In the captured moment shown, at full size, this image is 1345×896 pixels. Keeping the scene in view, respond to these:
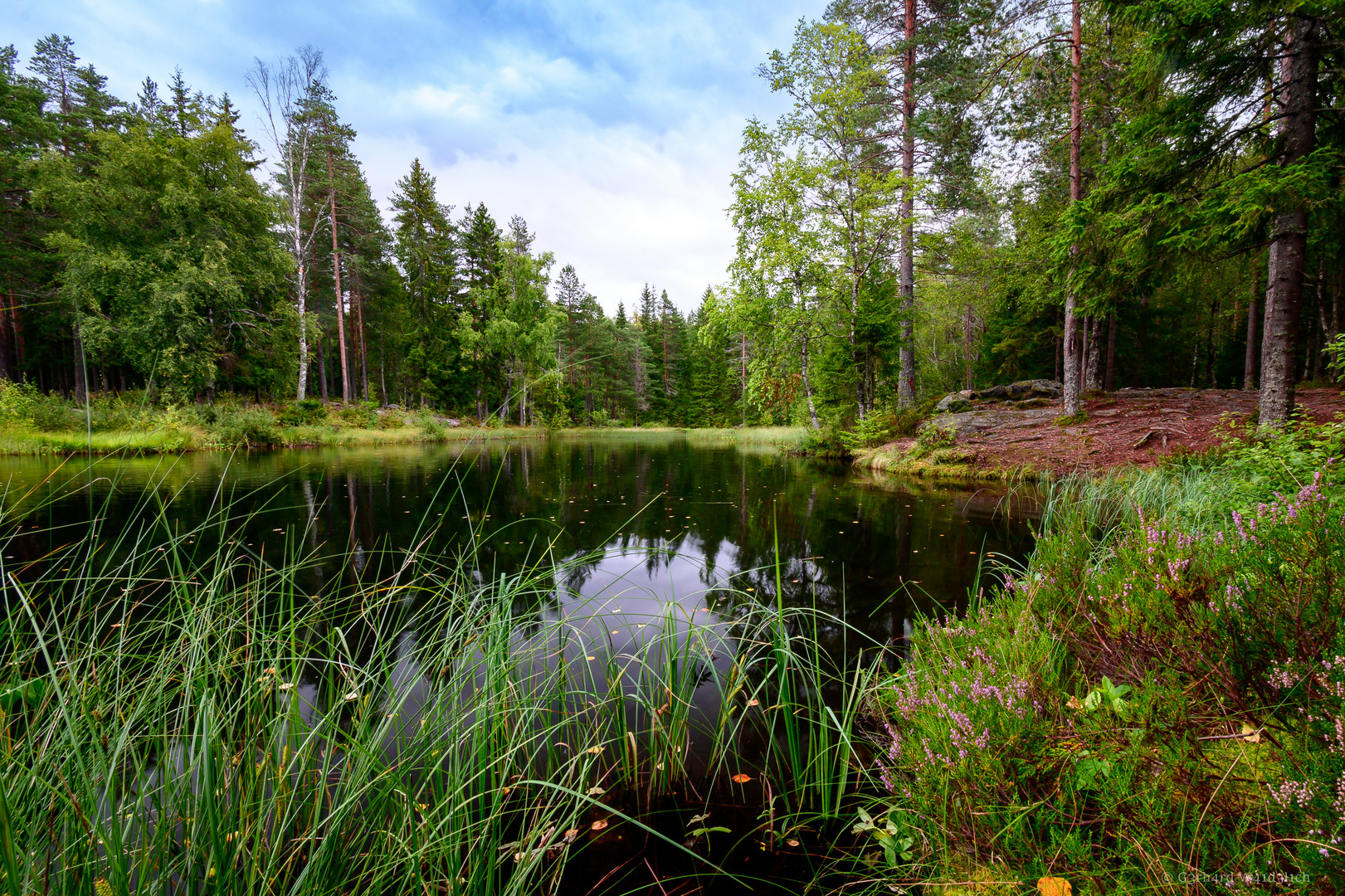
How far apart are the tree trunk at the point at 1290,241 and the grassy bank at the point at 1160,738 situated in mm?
6749

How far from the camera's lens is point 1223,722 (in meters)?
1.30

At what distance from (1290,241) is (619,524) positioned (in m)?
9.28

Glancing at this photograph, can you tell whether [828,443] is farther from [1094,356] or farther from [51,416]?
[51,416]

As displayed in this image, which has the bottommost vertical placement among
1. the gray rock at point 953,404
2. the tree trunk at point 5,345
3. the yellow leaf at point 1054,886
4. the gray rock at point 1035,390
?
the yellow leaf at point 1054,886

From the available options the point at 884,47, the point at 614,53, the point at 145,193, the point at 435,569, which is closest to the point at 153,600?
the point at 435,569

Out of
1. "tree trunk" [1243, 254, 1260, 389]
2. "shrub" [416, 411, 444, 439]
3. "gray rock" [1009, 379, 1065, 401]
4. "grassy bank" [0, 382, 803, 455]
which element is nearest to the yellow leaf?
"grassy bank" [0, 382, 803, 455]

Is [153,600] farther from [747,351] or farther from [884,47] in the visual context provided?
[747,351]

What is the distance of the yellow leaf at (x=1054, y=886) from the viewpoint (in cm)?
117

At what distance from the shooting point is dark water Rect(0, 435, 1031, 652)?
4000mm

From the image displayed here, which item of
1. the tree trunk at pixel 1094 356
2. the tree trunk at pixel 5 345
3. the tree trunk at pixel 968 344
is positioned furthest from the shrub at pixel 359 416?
the tree trunk at pixel 968 344

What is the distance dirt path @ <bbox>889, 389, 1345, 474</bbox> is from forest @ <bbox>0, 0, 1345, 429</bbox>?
5.47 ft

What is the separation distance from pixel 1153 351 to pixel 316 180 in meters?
41.4

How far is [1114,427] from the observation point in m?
9.80

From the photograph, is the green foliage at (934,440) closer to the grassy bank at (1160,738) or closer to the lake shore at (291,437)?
the lake shore at (291,437)
